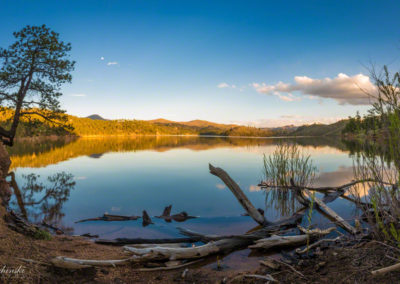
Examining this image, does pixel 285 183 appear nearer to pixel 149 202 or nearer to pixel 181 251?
pixel 149 202

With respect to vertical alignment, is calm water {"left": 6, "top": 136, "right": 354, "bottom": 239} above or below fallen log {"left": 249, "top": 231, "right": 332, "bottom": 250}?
below

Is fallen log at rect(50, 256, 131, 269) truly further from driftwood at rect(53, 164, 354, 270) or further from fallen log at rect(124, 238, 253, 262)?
fallen log at rect(124, 238, 253, 262)

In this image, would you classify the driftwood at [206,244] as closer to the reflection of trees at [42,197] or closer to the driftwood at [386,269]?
the driftwood at [386,269]

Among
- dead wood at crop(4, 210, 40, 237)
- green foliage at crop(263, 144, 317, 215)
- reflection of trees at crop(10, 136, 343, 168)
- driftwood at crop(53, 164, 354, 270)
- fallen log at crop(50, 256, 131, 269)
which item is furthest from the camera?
reflection of trees at crop(10, 136, 343, 168)

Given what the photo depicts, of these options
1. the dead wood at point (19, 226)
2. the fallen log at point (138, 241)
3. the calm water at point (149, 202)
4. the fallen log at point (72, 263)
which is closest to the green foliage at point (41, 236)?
the dead wood at point (19, 226)

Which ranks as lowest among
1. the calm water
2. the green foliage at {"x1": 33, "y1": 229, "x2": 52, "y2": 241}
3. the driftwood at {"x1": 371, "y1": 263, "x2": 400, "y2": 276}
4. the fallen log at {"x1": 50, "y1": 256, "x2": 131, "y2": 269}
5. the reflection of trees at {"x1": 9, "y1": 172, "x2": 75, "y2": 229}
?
the calm water

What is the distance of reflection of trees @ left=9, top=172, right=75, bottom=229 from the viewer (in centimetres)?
885

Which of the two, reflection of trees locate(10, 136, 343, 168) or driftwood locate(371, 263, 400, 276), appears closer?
driftwood locate(371, 263, 400, 276)

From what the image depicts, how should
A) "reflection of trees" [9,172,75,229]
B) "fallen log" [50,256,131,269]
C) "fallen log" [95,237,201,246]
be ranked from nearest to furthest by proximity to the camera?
"fallen log" [50,256,131,269] < "fallen log" [95,237,201,246] < "reflection of trees" [9,172,75,229]

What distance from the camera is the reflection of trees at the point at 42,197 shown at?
8.85 metres

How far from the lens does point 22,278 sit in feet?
10.2

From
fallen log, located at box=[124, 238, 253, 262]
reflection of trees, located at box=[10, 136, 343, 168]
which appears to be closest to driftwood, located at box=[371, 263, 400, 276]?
fallen log, located at box=[124, 238, 253, 262]

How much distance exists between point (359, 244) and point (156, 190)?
11.5 metres

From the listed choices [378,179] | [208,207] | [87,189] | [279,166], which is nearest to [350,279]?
[378,179]
